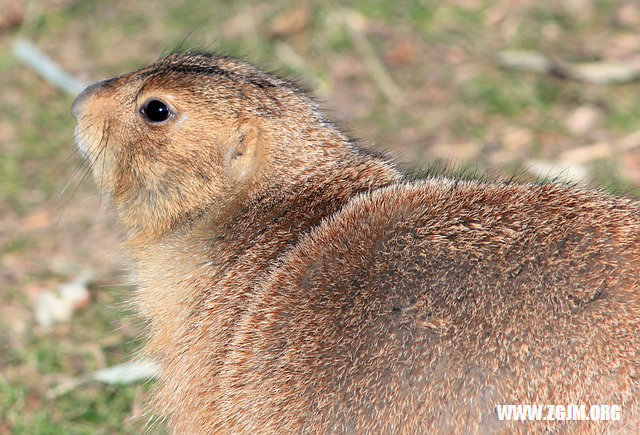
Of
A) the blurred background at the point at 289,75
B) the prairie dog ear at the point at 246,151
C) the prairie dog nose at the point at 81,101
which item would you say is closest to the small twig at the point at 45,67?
the blurred background at the point at 289,75

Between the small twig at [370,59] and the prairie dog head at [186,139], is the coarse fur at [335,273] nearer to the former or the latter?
the prairie dog head at [186,139]

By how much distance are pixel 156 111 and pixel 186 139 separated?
0.17 meters

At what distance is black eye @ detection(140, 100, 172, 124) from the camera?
2963 millimetres

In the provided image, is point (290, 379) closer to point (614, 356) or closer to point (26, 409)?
point (614, 356)

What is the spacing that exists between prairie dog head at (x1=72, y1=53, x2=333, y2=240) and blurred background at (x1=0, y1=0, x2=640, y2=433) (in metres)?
0.87

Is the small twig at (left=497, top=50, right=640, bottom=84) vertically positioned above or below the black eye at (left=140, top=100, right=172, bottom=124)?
below

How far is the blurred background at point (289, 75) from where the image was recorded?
4.12 metres

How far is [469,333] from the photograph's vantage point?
2160 mm

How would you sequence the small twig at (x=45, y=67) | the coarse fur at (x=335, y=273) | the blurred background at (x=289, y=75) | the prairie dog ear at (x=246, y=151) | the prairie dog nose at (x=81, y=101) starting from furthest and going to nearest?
the small twig at (x=45, y=67) → the blurred background at (x=289, y=75) → the prairie dog nose at (x=81, y=101) → the prairie dog ear at (x=246, y=151) → the coarse fur at (x=335, y=273)

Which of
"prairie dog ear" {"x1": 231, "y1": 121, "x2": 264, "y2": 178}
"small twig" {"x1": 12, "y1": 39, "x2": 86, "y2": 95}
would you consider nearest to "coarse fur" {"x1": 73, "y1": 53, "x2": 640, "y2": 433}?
"prairie dog ear" {"x1": 231, "y1": 121, "x2": 264, "y2": 178}

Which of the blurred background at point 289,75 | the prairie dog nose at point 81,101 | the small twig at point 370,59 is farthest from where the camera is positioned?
the small twig at point 370,59

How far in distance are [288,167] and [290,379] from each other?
881 millimetres

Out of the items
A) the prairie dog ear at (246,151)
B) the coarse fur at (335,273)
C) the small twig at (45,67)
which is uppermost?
the small twig at (45,67)

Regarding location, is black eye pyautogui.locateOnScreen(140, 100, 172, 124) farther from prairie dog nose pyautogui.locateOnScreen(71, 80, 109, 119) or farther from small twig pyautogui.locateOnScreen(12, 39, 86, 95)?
small twig pyautogui.locateOnScreen(12, 39, 86, 95)
